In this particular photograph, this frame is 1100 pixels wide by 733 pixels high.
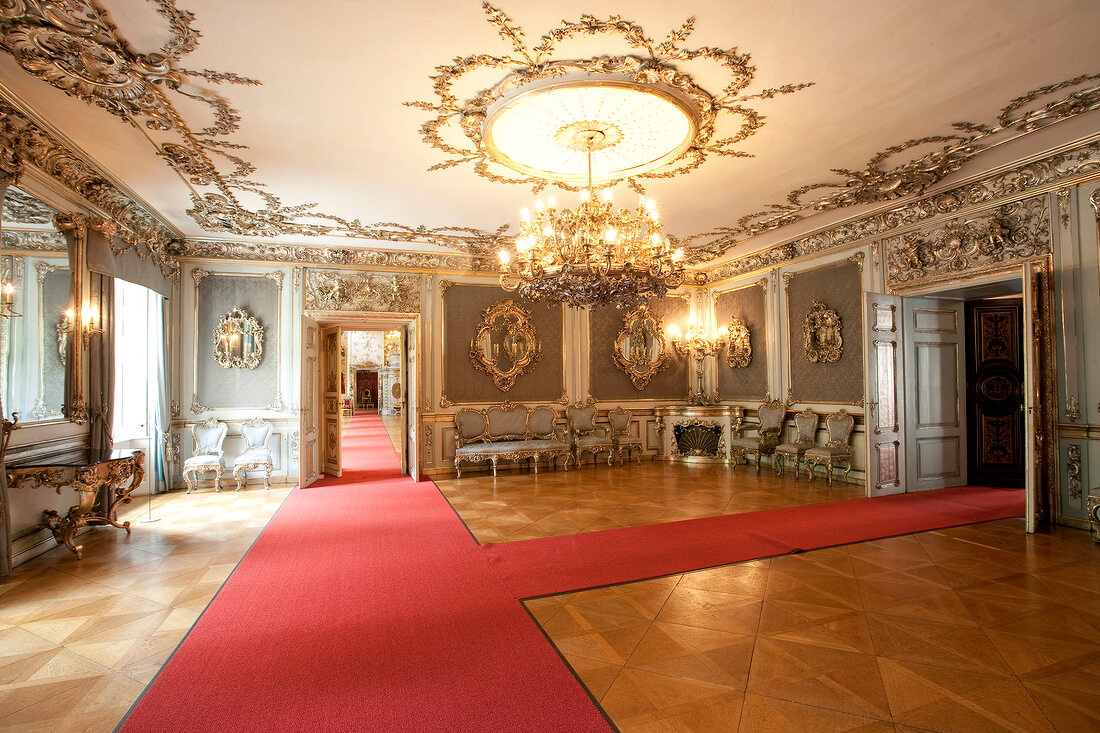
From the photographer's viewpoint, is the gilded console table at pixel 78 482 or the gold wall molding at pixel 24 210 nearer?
the gilded console table at pixel 78 482

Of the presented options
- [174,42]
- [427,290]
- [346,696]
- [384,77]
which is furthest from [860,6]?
[427,290]

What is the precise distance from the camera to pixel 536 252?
416 cm

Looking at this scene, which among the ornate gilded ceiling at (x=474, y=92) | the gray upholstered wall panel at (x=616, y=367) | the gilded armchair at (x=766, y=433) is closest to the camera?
the ornate gilded ceiling at (x=474, y=92)

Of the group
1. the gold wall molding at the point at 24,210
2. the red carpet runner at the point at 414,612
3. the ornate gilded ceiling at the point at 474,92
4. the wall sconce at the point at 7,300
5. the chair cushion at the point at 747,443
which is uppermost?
the ornate gilded ceiling at the point at 474,92

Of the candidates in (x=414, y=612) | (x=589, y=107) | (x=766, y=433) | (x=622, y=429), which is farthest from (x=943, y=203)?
(x=414, y=612)

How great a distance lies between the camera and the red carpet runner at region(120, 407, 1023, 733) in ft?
6.89

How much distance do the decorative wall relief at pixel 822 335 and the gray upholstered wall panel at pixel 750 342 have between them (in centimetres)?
78

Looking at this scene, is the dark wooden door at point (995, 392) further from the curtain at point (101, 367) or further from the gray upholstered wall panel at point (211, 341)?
the curtain at point (101, 367)

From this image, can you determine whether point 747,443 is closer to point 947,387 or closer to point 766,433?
point 766,433

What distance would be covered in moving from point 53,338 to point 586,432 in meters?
6.09

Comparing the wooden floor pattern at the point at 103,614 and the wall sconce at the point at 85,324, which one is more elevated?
the wall sconce at the point at 85,324

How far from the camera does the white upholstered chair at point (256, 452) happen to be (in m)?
6.71

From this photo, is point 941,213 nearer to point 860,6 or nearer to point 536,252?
point 860,6

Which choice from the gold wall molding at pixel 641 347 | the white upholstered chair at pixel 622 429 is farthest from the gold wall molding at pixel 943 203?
the white upholstered chair at pixel 622 429
